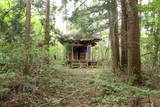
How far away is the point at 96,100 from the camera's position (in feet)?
19.1

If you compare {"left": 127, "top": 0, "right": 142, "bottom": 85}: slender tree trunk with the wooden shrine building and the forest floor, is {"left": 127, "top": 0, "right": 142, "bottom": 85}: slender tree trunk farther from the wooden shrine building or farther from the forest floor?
the wooden shrine building

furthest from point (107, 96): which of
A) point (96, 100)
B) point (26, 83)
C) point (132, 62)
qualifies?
point (26, 83)

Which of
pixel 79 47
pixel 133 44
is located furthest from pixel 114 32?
pixel 79 47

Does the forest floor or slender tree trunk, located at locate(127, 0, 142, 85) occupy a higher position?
slender tree trunk, located at locate(127, 0, 142, 85)

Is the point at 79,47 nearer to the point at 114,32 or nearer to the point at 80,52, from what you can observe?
the point at 80,52

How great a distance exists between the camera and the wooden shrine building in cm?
2094

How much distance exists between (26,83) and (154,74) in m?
6.19

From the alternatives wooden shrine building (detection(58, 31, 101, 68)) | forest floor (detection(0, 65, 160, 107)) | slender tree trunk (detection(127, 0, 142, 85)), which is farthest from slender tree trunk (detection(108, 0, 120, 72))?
wooden shrine building (detection(58, 31, 101, 68))

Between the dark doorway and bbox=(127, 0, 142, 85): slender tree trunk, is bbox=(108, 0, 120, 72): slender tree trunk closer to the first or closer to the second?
bbox=(127, 0, 142, 85): slender tree trunk

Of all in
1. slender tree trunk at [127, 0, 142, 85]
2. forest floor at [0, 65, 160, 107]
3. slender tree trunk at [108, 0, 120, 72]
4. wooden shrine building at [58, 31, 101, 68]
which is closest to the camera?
forest floor at [0, 65, 160, 107]

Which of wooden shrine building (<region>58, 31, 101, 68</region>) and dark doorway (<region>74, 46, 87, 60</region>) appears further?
dark doorway (<region>74, 46, 87, 60</region>)

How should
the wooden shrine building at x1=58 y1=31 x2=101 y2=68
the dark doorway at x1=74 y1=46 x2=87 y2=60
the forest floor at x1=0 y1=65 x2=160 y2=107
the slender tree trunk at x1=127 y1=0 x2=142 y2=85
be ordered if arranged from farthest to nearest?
the dark doorway at x1=74 y1=46 x2=87 y2=60 < the wooden shrine building at x1=58 y1=31 x2=101 y2=68 < the slender tree trunk at x1=127 y1=0 x2=142 y2=85 < the forest floor at x1=0 y1=65 x2=160 y2=107

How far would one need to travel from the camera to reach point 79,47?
2428 cm

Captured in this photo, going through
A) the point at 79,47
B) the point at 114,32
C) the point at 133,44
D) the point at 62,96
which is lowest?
the point at 62,96
